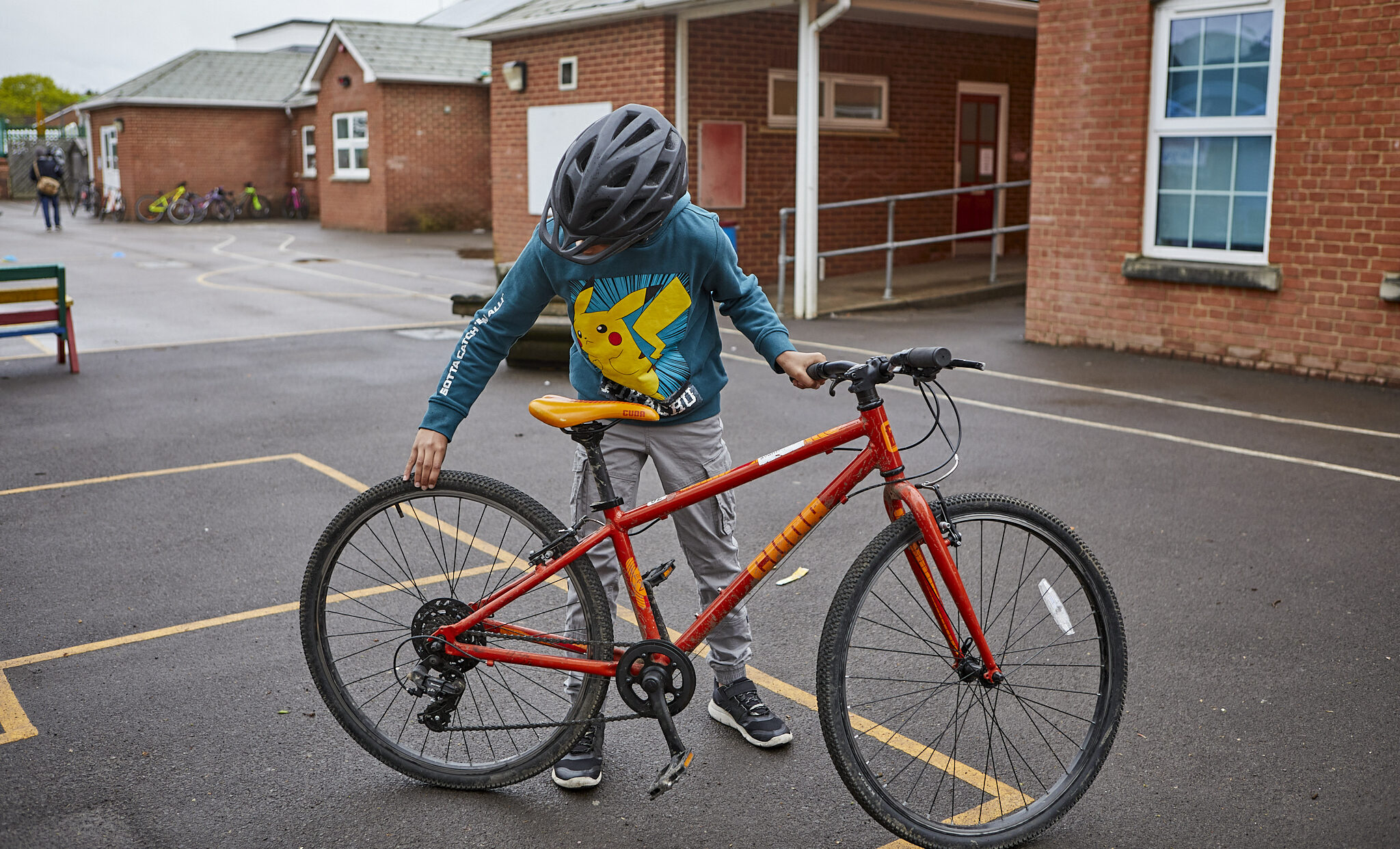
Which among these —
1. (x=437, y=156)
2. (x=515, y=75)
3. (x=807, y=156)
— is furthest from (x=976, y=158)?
(x=437, y=156)

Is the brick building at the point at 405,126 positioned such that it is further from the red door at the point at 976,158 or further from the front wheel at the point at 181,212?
the red door at the point at 976,158

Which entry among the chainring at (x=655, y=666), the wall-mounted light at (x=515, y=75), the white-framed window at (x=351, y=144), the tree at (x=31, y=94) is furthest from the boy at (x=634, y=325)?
the tree at (x=31, y=94)

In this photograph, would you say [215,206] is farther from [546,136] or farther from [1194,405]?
[1194,405]

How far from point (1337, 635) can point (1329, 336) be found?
6060 mm

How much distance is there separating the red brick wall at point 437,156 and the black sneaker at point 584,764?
91.4 feet

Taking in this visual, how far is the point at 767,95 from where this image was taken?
1656cm

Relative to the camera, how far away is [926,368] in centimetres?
296

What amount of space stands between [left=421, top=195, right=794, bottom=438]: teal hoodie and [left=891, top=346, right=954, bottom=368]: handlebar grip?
443 mm

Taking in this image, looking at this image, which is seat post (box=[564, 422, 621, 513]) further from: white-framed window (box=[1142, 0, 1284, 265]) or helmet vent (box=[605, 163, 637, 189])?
white-framed window (box=[1142, 0, 1284, 265])

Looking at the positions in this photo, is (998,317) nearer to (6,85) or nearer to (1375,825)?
(1375,825)

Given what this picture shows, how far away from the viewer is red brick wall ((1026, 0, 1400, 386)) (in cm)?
938

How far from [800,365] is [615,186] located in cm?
64

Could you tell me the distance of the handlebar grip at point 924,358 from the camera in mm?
2881

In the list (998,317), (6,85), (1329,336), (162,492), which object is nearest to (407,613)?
(162,492)
